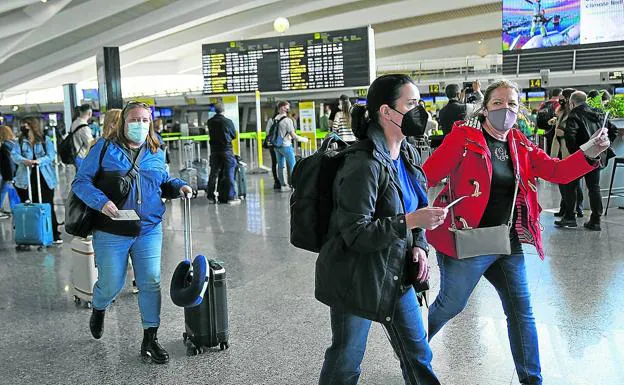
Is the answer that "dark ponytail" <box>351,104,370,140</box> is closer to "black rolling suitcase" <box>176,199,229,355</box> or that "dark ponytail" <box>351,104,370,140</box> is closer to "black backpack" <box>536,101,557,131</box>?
"black rolling suitcase" <box>176,199,229,355</box>

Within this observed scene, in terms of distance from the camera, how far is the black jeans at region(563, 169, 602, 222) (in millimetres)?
8531

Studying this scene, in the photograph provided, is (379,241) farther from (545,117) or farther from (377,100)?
(545,117)

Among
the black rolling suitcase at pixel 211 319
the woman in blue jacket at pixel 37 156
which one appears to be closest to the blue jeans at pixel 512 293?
the black rolling suitcase at pixel 211 319

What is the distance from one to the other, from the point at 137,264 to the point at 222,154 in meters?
8.15

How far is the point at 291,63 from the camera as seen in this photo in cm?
1831

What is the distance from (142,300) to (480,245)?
2.22m

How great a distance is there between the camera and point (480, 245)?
3422mm

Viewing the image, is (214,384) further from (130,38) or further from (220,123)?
(130,38)

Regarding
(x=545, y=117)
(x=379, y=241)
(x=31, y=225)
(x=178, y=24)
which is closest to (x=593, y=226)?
(x=545, y=117)

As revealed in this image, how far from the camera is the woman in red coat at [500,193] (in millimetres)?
3477

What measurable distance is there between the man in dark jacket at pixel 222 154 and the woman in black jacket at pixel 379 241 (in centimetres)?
954

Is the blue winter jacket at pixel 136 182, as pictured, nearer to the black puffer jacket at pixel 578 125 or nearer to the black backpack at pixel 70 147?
the black backpack at pixel 70 147

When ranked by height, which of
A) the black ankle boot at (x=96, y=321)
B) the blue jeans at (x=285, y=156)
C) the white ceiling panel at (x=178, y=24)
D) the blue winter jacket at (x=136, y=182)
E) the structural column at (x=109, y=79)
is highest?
the white ceiling panel at (x=178, y=24)

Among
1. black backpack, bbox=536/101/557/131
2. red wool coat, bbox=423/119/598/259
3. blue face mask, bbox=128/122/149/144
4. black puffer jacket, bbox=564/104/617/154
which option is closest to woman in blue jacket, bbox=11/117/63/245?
blue face mask, bbox=128/122/149/144
